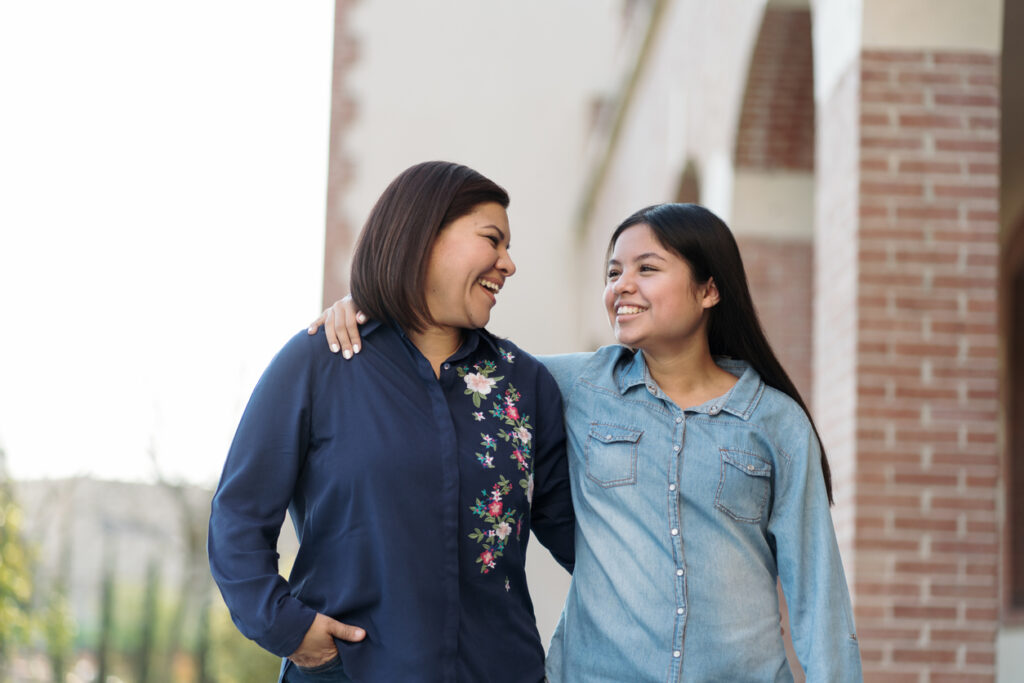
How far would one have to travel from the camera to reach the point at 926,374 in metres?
4.18

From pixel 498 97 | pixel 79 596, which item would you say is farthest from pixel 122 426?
pixel 498 97

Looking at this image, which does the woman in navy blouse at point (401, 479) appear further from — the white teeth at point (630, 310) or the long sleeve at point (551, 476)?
the white teeth at point (630, 310)

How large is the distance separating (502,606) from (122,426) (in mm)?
12316

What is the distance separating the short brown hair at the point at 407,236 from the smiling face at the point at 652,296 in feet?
1.22

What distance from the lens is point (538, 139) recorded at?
13.8 metres

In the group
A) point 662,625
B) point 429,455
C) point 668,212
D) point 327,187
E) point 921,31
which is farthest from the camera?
point 327,187

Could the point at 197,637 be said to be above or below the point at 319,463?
below

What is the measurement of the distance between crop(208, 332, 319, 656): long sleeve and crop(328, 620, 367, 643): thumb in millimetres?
46

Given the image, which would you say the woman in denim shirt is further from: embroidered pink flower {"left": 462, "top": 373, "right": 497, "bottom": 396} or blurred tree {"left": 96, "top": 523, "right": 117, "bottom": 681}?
blurred tree {"left": 96, "top": 523, "right": 117, "bottom": 681}

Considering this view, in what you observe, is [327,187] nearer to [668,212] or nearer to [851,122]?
[851,122]

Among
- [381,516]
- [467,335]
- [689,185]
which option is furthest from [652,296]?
[689,185]

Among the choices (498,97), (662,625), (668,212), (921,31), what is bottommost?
(662,625)

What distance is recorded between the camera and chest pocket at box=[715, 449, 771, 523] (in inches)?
95.2

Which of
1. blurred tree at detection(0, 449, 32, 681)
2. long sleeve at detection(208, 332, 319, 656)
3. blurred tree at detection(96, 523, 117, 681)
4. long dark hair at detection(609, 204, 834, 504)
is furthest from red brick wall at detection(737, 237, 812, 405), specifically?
blurred tree at detection(96, 523, 117, 681)
